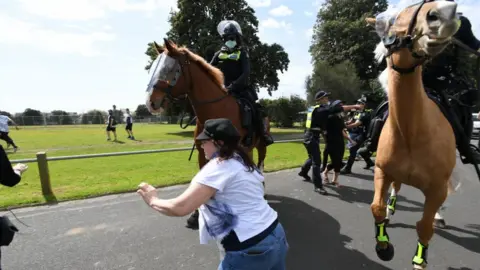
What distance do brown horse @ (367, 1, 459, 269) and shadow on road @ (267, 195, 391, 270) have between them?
49 centimetres

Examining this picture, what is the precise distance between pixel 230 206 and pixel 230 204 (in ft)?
0.04

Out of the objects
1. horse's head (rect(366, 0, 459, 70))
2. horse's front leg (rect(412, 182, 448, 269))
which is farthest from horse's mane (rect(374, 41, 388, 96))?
horse's front leg (rect(412, 182, 448, 269))

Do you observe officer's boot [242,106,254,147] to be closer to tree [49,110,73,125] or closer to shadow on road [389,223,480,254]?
shadow on road [389,223,480,254]

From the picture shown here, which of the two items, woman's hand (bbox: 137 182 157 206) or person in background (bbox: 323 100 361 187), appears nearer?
woman's hand (bbox: 137 182 157 206)

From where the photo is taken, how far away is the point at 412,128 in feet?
9.58

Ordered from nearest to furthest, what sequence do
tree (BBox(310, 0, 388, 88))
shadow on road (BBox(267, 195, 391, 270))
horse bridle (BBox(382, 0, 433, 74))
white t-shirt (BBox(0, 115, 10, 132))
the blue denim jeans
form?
the blue denim jeans < horse bridle (BBox(382, 0, 433, 74)) < shadow on road (BBox(267, 195, 391, 270)) < white t-shirt (BBox(0, 115, 10, 132)) < tree (BBox(310, 0, 388, 88))

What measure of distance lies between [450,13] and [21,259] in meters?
5.01

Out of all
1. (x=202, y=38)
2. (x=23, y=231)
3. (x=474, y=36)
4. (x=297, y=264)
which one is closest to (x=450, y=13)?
(x=474, y=36)

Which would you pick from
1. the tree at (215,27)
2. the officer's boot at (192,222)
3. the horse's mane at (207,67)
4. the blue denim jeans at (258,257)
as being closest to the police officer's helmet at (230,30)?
the horse's mane at (207,67)

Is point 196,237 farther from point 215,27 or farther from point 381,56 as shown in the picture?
point 215,27

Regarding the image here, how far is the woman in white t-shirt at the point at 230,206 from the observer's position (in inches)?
77.3

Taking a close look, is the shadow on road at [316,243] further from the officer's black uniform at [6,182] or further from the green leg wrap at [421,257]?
the officer's black uniform at [6,182]

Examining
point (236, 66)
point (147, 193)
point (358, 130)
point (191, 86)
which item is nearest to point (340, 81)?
point (358, 130)

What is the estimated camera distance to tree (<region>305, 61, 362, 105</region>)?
109 feet
